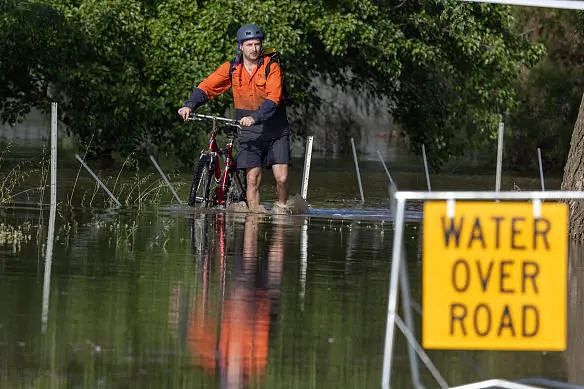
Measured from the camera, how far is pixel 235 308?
38.2ft

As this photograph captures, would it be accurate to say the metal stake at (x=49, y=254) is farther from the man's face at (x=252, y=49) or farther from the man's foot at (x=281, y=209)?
the man's foot at (x=281, y=209)

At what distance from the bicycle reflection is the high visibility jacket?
2.48 m

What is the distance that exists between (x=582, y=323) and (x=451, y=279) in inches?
128

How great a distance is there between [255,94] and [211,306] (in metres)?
8.21

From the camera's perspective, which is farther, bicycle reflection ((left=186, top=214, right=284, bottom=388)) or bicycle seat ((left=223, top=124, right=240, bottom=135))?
bicycle seat ((left=223, top=124, right=240, bottom=135))

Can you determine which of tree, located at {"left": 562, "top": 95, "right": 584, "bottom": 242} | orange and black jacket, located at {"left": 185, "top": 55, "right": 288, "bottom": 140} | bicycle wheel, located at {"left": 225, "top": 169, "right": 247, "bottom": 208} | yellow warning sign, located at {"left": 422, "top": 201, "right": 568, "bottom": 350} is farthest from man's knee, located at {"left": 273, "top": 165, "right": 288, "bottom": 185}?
yellow warning sign, located at {"left": 422, "top": 201, "right": 568, "bottom": 350}

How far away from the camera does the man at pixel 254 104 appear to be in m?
19.4

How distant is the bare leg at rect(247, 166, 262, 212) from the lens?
66.7ft

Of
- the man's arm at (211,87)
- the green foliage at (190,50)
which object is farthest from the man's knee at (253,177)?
the green foliage at (190,50)

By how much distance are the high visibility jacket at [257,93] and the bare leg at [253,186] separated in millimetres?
387

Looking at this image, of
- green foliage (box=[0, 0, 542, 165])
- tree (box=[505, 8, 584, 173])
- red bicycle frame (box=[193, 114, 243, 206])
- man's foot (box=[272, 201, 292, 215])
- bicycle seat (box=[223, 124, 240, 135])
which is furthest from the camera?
tree (box=[505, 8, 584, 173])

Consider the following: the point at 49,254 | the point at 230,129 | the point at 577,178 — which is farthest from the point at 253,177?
the point at 49,254

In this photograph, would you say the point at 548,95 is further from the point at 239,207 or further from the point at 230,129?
the point at 230,129

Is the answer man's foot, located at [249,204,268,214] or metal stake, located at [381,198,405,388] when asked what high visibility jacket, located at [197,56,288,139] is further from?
metal stake, located at [381,198,405,388]
